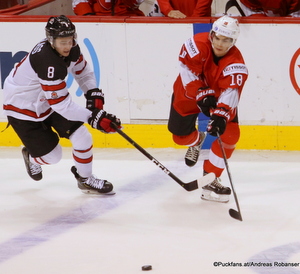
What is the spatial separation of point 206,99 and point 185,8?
167cm

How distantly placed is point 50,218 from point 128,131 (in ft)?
4.92

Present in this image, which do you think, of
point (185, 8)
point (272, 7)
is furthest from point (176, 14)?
point (272, 7)

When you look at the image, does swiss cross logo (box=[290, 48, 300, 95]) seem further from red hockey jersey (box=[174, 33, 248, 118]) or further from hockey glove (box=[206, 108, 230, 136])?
hockey glove (box=[206, 108, 230, 136])

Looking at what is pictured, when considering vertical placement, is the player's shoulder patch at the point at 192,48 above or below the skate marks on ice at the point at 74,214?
above

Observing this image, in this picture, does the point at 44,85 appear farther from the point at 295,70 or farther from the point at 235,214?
the point at 295,70

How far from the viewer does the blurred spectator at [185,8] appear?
5.05m

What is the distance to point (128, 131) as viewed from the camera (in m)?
5.22

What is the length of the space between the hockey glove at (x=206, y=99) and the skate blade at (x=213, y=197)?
1.75 ft

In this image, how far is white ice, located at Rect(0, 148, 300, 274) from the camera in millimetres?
3180

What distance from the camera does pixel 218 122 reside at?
3717mm

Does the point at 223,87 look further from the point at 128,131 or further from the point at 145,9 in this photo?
the point at 145,9

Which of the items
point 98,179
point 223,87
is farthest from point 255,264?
point 98,179

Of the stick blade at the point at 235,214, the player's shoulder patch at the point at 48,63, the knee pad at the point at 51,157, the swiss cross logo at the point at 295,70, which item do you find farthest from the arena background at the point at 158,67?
the stick blade at the point at 235,214

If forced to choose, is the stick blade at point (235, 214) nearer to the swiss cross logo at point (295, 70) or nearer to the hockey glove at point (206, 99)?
the hockey glove at point (206, 99)
